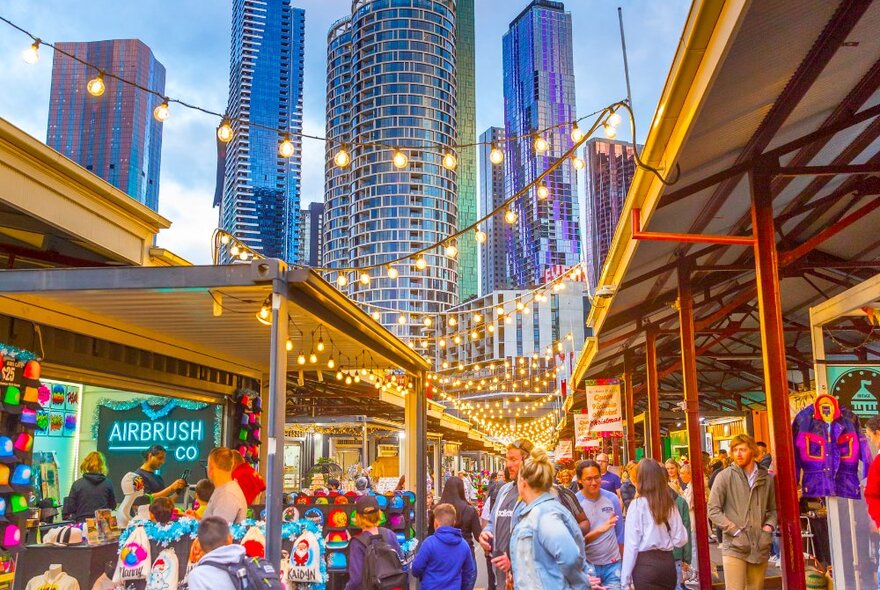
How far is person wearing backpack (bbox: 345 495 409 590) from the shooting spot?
266 inches

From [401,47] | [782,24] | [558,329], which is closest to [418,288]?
[558,329]

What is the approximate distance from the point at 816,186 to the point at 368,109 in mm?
126158

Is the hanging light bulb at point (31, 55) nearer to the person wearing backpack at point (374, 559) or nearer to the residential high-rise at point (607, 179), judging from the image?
the person wearing backpack at point (374, 559)

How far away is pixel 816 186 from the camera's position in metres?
9.30

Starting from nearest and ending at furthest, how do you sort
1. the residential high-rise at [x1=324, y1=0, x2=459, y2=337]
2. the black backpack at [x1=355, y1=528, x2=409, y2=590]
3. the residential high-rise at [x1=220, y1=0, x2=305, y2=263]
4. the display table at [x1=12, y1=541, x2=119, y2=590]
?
the display table at [x1=12, y1=541, x2=119, y2=590] < the black backpack at [x1=355, y1=528, x2=409, y2=590] < the residential high-rise at [x1=324, y1=0, x2=459, y2=337] < the residential high-rise at [x1=220, y1=0, x2=305, y2=263]

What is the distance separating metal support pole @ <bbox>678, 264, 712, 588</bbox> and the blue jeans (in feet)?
13.4

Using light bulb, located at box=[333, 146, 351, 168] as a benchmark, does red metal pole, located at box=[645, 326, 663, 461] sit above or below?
below

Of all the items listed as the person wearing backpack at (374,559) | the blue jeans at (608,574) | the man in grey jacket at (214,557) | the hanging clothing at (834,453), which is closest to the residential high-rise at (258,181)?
the person wearing backpack at (374,559)

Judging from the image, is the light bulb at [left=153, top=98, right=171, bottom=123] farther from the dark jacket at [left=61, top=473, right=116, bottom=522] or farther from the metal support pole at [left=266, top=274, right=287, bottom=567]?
the dark jacket at [left=61, top=473, right=116, bottom=522]

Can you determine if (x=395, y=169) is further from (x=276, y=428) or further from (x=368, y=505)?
(x=276, y=428)

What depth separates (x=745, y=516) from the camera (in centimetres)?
755

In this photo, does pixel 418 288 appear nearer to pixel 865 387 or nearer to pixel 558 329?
pixel 558 329

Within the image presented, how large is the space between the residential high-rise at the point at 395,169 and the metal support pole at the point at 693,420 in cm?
11209

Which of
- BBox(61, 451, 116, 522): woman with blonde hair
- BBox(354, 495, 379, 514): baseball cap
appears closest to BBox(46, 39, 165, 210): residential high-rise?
BBox(61, 451, 116, 522): woman with blonde hair
